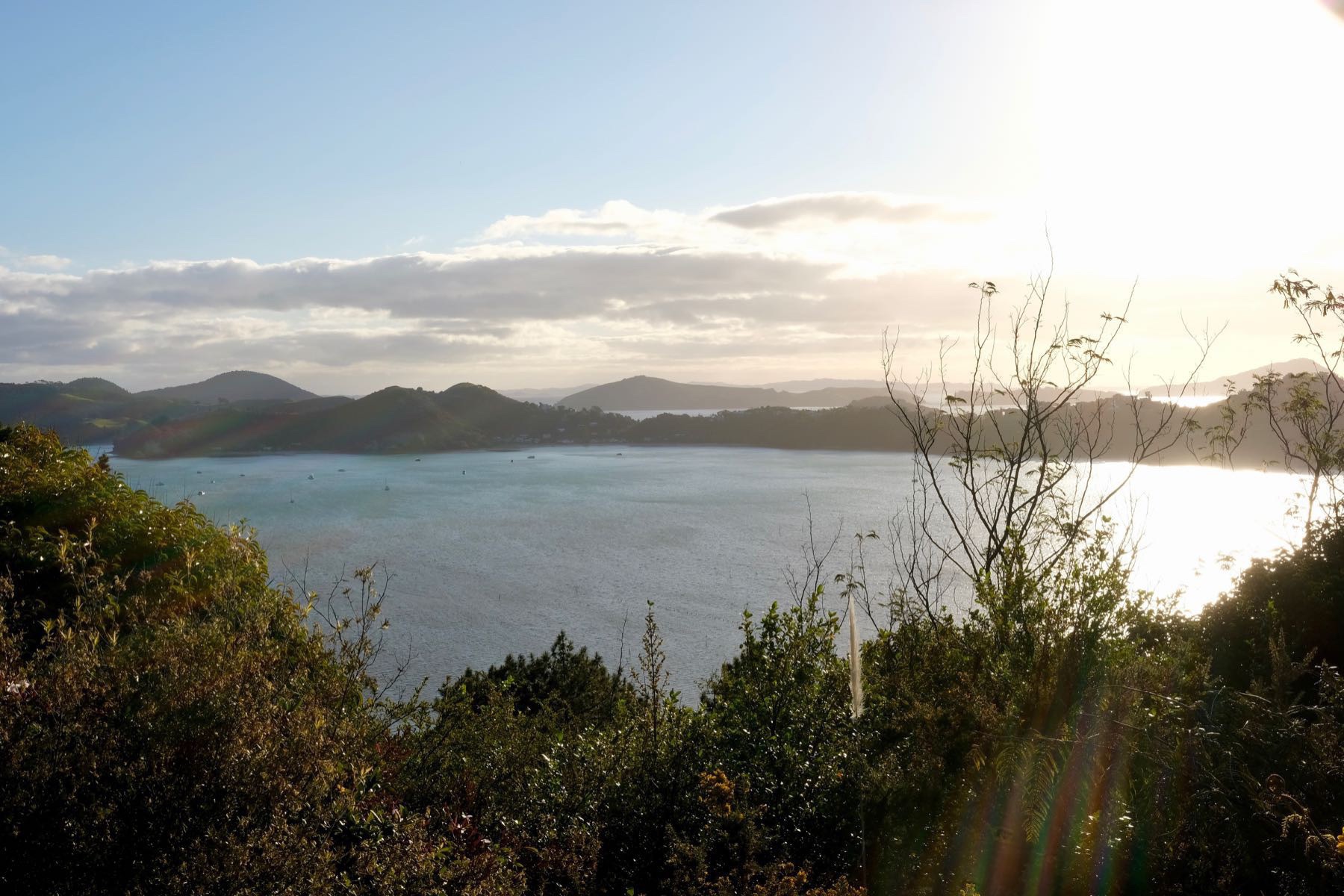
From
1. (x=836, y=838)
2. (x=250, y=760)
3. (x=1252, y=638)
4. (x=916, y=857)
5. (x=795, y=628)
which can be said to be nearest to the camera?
(x=250, y=760)

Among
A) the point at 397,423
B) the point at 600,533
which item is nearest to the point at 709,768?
the point at 600,533

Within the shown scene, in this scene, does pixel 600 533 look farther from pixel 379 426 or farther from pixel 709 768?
pixel 379 426

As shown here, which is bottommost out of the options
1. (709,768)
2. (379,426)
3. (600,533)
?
(600,533)

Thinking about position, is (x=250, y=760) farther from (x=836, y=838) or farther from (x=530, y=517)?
(x=530, y=517)

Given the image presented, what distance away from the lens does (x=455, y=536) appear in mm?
53312

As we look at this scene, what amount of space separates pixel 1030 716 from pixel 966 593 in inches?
1212

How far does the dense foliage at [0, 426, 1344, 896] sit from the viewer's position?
2.54 meters

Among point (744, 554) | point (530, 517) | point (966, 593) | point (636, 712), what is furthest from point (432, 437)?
point (636, 712)

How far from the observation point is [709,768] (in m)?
4.60

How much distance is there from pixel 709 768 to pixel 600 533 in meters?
49.1

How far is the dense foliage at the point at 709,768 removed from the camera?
254cm

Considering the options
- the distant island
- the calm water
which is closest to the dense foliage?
the calm water

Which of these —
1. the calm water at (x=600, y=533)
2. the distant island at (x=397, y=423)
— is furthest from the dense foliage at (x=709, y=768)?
the distant island at (x=397, y=423)

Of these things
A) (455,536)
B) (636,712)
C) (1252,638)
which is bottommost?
(455,536)
